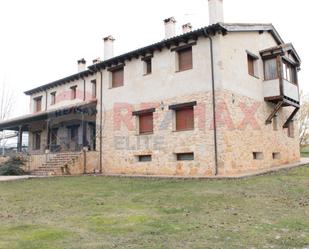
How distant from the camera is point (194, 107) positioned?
16.5 metres

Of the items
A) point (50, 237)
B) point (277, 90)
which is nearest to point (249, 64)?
point (277, 90)

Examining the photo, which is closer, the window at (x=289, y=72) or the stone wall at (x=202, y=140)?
the stone wall at (x=202, y=140)

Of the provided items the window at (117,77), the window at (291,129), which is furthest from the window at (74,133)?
the window at (291,129)

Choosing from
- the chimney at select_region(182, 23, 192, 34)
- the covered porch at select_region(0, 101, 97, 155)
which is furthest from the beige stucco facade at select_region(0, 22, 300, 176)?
the chimney at select_region(182, 23, 192, 34)

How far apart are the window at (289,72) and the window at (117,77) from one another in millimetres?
9633

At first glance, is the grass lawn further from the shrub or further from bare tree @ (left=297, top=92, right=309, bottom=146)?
bare tree @ (left=297, top=92, right=309, bottom=146)

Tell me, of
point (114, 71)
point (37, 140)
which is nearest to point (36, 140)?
point (37, 140)

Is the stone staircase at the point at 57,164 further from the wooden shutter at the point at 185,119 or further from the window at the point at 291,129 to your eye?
the window at the point at 291,129

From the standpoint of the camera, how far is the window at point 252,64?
59.8 feet

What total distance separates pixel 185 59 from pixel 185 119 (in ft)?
10.2

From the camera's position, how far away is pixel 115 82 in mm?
21172

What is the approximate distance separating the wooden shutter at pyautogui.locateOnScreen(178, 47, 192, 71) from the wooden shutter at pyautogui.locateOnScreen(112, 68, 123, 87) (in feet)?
15.1

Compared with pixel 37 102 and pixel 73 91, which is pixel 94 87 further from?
pixel 37 102

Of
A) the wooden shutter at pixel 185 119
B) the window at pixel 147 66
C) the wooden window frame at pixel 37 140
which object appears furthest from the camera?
the wooden window frame at pixel 37 140
